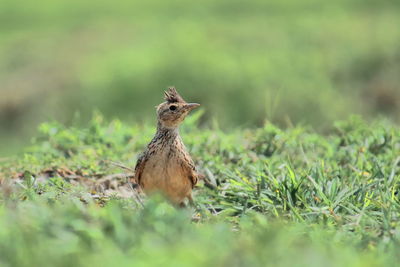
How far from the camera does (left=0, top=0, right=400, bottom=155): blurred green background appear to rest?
13.0 meters

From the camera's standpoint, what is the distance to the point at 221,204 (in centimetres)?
579

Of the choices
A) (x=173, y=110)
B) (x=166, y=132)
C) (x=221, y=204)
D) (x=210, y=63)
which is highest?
(x=173, y=110)

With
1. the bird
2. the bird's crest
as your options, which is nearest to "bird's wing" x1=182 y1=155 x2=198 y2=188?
the bird

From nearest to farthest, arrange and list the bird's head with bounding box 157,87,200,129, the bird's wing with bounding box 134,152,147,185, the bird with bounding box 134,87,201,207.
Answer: the bird with bounding box 134,87,201,207, the bird's wing with bounding box 134,152,147,185, the bird's head with bounding box 157,87,200,129

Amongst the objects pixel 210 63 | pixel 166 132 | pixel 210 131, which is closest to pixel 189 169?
pixel 166 132

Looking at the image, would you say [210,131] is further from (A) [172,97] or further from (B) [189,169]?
(B) [189,169]

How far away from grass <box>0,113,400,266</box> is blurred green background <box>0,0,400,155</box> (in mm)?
4297

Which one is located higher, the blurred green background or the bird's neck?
the bird's neck

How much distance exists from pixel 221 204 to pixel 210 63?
8174 mm

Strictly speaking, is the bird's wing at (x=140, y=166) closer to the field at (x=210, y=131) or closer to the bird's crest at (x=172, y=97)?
the field at (x=210, y=131)

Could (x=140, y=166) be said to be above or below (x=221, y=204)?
above

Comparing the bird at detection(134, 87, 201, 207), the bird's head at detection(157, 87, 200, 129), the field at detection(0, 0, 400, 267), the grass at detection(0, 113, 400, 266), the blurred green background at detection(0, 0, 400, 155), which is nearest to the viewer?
the grass at detection(0, 113, 400, 266)

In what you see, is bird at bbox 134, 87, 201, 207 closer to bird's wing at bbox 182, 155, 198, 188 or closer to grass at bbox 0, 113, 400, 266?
bird's wing at bbox 182, 155, 198, 188

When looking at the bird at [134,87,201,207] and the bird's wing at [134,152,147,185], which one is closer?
the bird at [134,87,201,207]
